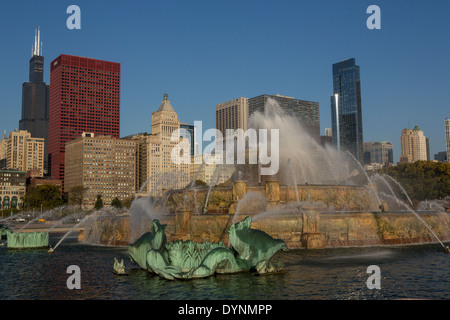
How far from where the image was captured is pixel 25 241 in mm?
33469

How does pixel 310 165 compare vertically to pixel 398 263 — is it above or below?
above

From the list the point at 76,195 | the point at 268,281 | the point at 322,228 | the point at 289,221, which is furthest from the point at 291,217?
the point at 76,195

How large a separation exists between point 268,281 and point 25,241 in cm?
2255

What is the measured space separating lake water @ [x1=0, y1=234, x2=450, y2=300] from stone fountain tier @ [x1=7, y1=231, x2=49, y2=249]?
23.8ft

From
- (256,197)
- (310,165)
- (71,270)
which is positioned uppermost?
(310,165)

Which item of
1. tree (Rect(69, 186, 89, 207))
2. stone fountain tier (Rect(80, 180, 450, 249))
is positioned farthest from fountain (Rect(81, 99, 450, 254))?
tree (Rect(69, 186, 89, 207))

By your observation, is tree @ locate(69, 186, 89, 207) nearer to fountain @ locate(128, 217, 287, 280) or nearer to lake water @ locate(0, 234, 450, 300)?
lake water @ locate(0, 234, 450, 300)

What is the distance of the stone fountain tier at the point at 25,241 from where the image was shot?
109 feet

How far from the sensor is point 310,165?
2418 inches

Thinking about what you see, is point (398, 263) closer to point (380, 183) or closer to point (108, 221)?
point (108, 221)
